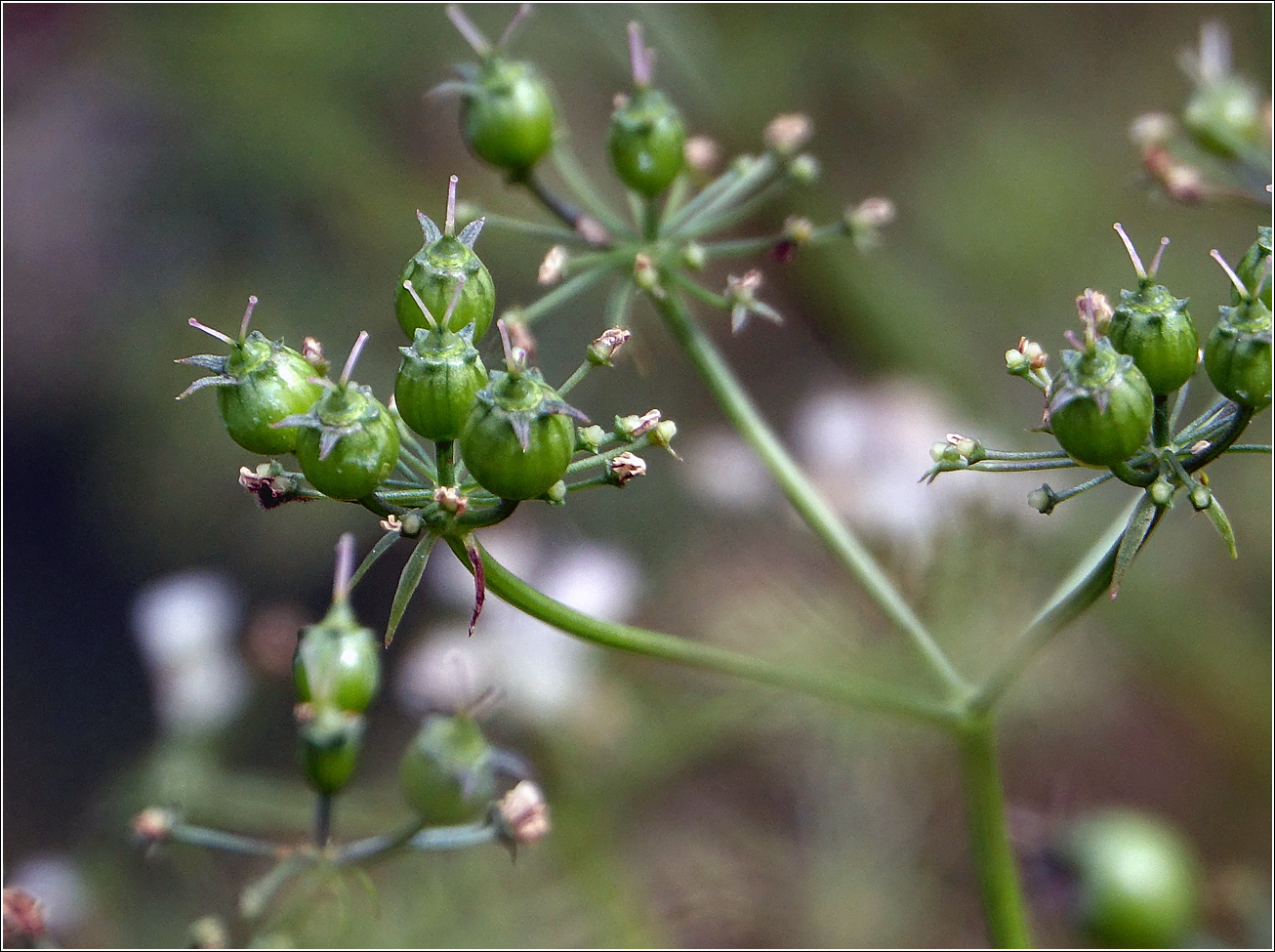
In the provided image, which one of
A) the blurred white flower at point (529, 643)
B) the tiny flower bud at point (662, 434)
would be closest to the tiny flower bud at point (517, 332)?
the tiny flower bud at point (662, 434)

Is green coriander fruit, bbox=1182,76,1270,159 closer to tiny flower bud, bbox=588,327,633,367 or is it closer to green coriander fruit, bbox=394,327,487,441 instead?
tiny flower bud, bbox=588,327,633,367

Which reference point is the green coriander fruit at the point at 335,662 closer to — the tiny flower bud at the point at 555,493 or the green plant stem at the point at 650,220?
the tiny flower bud at the point at 555,493

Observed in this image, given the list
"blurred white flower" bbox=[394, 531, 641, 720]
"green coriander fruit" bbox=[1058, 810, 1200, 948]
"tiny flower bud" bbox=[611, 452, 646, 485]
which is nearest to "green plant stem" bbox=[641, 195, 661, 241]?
"tiny flower bud" bbox=[611, 452, 646, 485]

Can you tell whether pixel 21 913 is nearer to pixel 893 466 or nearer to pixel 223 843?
pixel 223 843

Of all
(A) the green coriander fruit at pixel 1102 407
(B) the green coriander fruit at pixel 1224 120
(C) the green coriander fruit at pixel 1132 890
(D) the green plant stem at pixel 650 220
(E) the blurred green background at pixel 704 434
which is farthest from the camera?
(E) the blurred green background at pixel 704 434

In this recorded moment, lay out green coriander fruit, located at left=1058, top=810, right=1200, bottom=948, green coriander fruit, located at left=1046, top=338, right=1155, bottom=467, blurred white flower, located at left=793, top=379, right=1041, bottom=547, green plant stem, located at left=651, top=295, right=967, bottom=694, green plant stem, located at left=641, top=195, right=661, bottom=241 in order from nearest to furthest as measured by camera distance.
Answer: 1. green coriander fruit, located at left=1046, top=338, right=1155, bottom=467
2. green plant stem, located at left=651, top=295, right=967, bottom=694
3. green plant stem, located at left=641, top=195, right=661, bottom=241
4. green coriander fruit, located at left=1058, top=810, right=1200, bottom=948
5. blurred white flower, located at left=793, top=379, right=1041, bottom=547

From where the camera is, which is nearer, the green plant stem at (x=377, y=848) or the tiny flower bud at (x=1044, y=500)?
the tiny flower bud at (x=1044, y=500)

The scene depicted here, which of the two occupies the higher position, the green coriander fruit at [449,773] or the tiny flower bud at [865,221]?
the tiny flower bud at [865,221]
